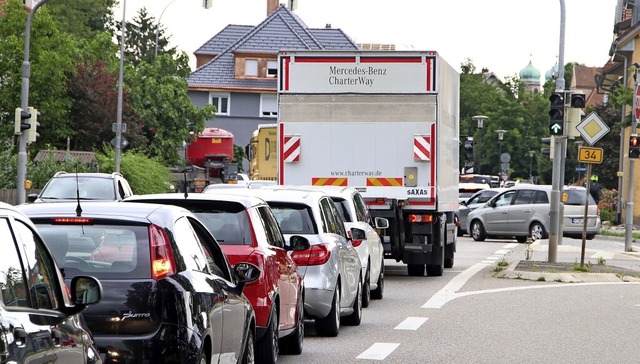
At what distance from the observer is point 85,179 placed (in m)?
30.0

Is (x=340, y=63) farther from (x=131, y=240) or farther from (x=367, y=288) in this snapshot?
(x=131, y=240)

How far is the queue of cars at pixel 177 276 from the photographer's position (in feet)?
24.4

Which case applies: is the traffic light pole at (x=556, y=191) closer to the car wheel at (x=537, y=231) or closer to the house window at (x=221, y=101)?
the car wheel at (x=537, y=231)

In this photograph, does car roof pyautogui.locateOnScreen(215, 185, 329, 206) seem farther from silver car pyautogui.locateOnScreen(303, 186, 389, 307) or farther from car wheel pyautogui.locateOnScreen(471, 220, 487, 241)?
car wheel pyautogui.locateOnScreen(471, 220, 487, 241)

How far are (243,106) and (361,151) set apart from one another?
7061 centimetres

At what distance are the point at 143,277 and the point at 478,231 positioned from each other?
37.0m

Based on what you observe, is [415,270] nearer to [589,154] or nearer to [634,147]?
[589,154]

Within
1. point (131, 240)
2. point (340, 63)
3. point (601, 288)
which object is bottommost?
point (601, 288)

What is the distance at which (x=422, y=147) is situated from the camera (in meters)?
22.5

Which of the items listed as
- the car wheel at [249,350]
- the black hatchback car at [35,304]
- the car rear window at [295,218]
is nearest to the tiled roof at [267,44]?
the car rear window at [295,218]

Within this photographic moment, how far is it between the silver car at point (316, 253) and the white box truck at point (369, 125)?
26.0ft

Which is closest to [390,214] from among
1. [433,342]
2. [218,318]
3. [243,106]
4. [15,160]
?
[433,342]

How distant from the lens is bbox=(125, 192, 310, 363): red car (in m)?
10.8

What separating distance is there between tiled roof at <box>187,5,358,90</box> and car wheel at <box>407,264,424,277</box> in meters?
67.5
